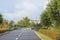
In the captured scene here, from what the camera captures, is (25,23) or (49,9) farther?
(25,23)

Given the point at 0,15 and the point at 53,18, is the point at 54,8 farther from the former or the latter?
the point at 0,15

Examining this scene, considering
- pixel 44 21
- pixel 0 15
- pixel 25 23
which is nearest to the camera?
pixel 44 21

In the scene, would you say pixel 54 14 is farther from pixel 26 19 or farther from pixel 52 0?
pixel 26 19

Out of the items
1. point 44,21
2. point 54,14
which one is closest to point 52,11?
point 54,14

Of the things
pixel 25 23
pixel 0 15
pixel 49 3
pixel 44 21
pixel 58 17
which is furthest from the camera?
pixel 25 23

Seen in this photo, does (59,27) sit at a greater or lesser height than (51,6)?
lesser

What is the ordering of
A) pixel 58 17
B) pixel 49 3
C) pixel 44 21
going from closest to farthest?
1. pixel 58 17
2. pixel 49 3
3. pixel 44 21

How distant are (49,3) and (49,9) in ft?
3.49

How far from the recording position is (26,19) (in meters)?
199

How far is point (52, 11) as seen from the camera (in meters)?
33.4

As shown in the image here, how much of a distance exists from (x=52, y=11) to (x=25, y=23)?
515ft

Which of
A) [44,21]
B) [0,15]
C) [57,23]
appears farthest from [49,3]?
[0,15]

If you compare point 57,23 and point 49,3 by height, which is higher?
point 49,3

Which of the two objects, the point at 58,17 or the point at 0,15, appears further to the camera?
the point at 0,15
